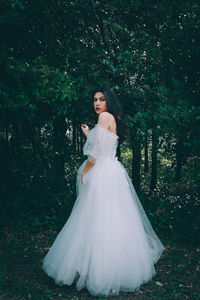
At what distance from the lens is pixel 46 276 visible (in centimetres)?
441

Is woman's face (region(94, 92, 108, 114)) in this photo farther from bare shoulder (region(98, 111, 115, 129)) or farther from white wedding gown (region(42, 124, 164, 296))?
white wedding gown (region(42, 124, 164, 296))

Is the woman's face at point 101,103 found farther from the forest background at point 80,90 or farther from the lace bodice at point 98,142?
the forest background at point 80,90

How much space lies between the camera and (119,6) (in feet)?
20.9

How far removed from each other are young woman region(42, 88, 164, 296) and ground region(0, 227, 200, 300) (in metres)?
0.16

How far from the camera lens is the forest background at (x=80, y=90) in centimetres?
535

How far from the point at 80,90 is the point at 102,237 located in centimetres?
335

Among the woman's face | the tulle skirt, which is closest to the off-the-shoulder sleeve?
the tulle skirt

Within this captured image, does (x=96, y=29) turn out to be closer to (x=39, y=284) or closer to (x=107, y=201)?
(x=107, y=201)

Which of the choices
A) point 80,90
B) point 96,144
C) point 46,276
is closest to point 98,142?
point 96,144

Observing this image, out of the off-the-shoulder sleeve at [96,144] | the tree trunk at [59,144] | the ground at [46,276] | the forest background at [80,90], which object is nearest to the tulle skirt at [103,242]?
the ground at [46,276]

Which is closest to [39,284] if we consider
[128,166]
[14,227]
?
[14,227]

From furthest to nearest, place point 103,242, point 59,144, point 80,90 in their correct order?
point 59,144
point 80,90
point 103,242

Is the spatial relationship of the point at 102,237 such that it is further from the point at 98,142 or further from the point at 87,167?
the point at 98,142

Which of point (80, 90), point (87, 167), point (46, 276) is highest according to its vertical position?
point (80, 90)
